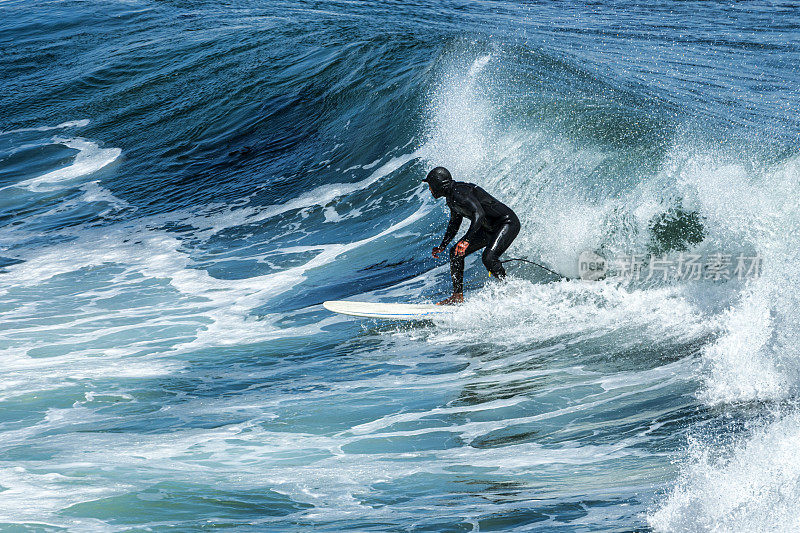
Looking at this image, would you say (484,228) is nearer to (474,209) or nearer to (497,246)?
(497,246)

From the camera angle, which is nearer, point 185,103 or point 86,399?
point 86,399

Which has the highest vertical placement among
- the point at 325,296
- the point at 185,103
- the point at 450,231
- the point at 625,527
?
the point at 185,103

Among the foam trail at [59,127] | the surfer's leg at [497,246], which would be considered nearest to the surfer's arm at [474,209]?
the surfer's leg at [497,246]

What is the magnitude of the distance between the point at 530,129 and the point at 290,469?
294 inches

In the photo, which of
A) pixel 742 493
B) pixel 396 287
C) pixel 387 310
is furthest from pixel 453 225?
pixel 742 493

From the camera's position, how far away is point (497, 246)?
25.8ft

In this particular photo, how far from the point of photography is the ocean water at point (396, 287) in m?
5.00

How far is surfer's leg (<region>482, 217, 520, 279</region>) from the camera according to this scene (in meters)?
7.84

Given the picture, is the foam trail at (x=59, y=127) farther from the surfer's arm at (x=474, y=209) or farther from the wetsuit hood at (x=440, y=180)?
the surfer's arm at (x=474, y=209)

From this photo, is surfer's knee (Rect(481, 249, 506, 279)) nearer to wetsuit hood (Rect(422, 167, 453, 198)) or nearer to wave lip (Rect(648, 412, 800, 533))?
wetsuit hood (Rect(422, 167, 453, 198))

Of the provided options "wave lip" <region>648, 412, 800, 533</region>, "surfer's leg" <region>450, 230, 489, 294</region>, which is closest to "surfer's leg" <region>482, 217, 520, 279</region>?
"surfer's leg" <region>450, 230, 489, 294</region>

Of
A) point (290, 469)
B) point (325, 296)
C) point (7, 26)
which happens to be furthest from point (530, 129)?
point (7, 26)

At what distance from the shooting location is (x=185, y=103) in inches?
675

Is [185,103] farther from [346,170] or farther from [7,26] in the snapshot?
[7,26]
